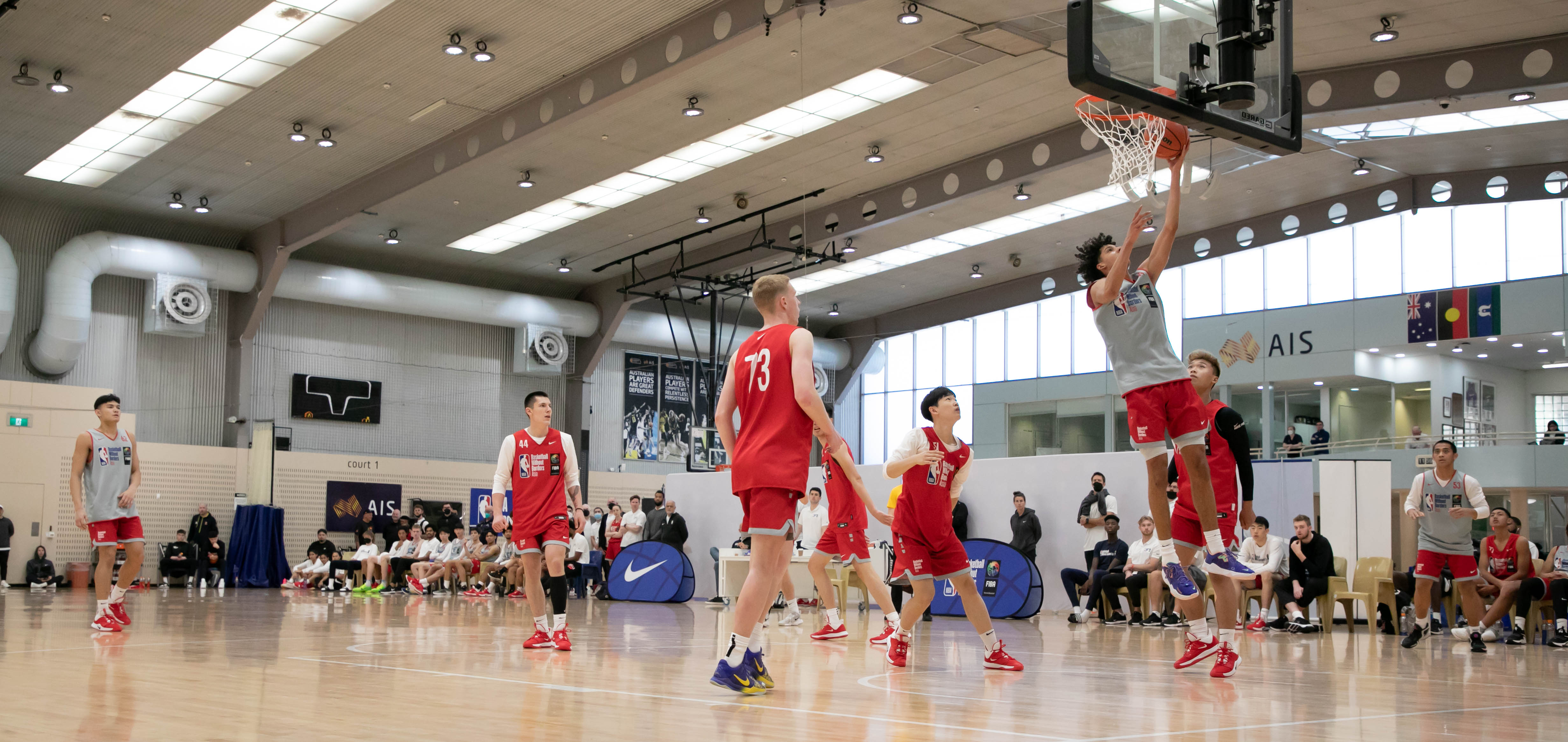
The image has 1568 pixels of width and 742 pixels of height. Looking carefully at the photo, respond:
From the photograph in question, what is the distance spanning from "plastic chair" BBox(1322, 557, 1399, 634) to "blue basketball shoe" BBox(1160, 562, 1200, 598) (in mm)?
8123

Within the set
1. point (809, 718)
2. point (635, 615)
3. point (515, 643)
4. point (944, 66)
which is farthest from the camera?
point (944, 66)

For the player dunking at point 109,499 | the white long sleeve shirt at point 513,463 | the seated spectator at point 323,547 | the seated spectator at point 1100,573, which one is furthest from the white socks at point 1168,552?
the seated spectator at point 323,547

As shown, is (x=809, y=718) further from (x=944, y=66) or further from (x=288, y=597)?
(x=288, y=597)

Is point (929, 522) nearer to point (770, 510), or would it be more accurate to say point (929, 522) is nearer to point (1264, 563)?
point (770, 510)

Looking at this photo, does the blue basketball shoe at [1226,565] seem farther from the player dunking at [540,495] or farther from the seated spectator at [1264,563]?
the seated spectator at [1264,563]

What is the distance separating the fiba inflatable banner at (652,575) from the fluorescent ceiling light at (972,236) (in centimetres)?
787

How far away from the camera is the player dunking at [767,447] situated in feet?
16.3

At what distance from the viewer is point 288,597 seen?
59.6 ft

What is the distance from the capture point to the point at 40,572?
20766 millimetres

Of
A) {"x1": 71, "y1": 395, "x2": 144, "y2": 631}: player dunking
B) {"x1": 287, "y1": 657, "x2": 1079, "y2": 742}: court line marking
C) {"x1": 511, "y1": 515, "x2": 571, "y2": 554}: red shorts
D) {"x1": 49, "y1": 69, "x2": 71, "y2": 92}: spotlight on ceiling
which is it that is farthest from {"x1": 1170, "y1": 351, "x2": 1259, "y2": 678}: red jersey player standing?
{"x1": 49, "y1": 69, "x2": 71, "y2": 92}: spotlight on ceiling

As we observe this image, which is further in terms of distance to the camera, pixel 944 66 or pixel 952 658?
pixel 944 66

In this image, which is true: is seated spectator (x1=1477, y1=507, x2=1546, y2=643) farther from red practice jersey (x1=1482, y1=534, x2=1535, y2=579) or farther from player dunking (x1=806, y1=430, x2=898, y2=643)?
player dunking (x1=806, y1=430, x2=898, y2=643)

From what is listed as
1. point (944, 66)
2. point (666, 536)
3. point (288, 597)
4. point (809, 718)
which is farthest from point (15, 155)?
point (809, 718)

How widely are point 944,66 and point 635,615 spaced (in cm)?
861
